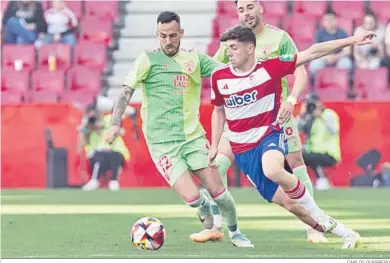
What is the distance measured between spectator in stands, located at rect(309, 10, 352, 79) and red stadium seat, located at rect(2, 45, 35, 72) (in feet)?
18.4

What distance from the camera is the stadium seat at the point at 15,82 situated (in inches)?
915

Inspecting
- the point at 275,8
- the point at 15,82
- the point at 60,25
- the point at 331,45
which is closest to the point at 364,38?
the point at 331,45

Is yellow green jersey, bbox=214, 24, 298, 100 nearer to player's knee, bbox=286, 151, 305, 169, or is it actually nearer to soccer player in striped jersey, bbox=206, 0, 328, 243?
soccer player in striped jersey, bbox=206, 0, 328, 243

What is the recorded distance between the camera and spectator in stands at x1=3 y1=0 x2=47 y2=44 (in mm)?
24281

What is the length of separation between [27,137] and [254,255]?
36.5ft

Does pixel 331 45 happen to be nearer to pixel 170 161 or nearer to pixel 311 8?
pixel 170 161

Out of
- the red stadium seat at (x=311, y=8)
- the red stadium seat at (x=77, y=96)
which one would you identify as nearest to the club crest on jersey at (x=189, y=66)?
the red stadium seat at (x=77, y=96)

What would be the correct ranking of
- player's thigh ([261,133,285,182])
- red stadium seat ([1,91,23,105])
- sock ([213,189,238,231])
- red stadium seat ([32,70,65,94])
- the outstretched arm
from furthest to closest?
red stadium seat ([32,70,65,94]) → red stadium seat ([1,91,23,105]) → sock ([213,189,238,231]) → the outstretched arm → player's thigh ([261,133,285,182])

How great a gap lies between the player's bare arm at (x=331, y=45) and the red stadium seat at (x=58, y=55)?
1453 cm

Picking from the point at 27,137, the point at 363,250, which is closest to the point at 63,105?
the point at 27,137

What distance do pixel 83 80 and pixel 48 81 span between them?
0.68 metres

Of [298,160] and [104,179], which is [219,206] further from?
[104,179]

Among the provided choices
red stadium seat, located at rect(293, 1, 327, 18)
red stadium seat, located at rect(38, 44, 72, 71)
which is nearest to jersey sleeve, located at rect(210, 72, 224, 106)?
red stadium seat, located at rect(293, 1, 327, 18)

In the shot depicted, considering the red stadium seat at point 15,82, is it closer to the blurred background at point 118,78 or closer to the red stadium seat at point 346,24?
the blurred background at point 118,78
